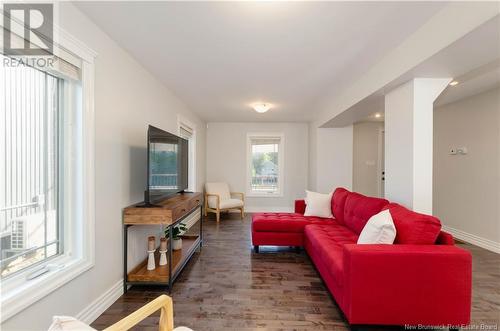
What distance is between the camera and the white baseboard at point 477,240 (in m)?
3.14

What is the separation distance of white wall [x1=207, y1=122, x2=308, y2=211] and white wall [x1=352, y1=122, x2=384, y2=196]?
1229 mm

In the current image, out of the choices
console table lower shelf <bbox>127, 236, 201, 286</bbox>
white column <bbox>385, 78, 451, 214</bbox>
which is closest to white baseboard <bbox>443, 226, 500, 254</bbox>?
white column <bbox>385, 78, 451, 214</bbox>

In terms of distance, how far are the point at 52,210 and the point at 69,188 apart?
0.18m

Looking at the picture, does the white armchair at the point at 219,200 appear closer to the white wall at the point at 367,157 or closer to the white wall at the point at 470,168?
the white wall at the point at 367,157

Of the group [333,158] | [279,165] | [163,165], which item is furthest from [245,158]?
[163,165]

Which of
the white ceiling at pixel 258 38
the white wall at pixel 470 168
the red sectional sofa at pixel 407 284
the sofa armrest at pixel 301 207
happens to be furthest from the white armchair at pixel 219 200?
the white wall at pixel 470 168

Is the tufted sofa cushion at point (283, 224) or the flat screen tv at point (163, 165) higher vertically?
the flat screen tv at point (163, 165)

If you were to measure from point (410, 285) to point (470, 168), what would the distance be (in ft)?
10.5

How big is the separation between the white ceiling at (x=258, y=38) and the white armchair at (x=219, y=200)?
271 cm

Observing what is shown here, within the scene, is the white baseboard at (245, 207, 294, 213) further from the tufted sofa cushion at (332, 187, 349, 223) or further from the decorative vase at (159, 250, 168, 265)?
the decorative vase at (159, 250, 168, 265)

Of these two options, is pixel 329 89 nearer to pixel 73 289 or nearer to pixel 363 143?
pixel 363 143

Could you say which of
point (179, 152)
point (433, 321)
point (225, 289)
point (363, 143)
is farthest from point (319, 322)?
point (363, 143)

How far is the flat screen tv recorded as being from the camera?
2176 mm

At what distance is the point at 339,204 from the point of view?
10.3 ft
